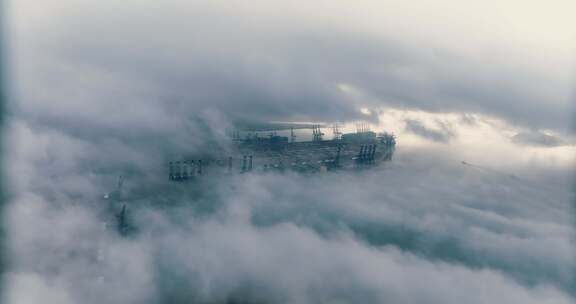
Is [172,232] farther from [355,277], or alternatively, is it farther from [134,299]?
[355,277]

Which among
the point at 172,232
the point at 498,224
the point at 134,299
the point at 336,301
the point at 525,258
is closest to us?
the point at 134,299

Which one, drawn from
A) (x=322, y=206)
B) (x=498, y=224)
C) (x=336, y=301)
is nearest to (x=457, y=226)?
(x=498, y=224)

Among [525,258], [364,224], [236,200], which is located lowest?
[525,258]

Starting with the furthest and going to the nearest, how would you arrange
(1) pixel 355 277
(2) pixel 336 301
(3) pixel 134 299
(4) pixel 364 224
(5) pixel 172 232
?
(4) pixel 364 224, (5) pixel 172 232, (1) pixel 355 277, (2) pixel 336 301, (3) pixel 134 299

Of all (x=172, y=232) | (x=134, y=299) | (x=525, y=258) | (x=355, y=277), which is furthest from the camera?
(x=525, y=258)

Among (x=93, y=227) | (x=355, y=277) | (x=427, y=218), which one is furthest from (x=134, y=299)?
(x=427, y=218)

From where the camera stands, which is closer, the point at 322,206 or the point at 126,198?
the point at 126,198

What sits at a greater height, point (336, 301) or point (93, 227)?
point (93, 227)

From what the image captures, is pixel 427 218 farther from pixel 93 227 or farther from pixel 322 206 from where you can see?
pixel 93 227

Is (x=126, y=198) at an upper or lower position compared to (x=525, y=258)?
upper
